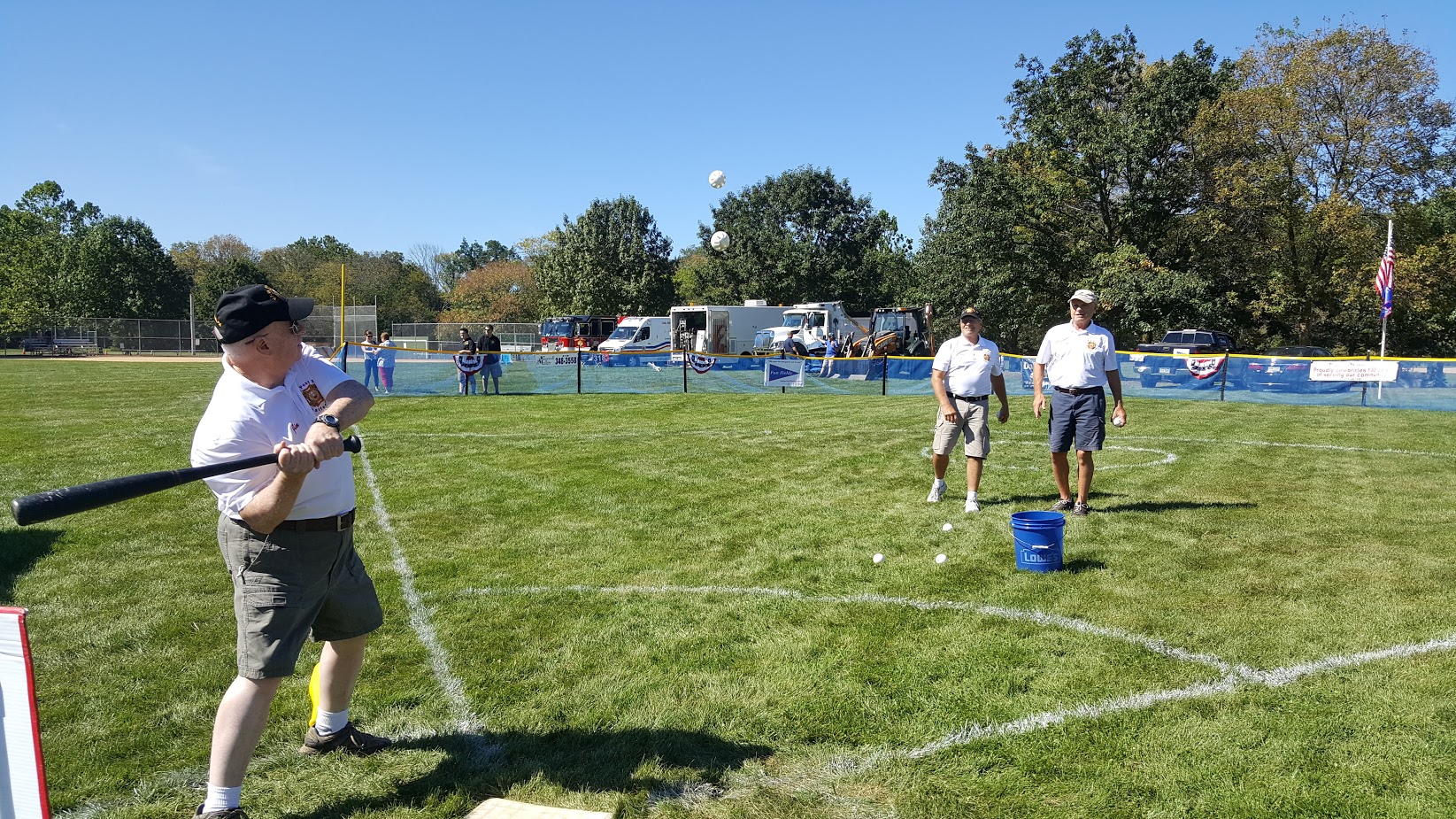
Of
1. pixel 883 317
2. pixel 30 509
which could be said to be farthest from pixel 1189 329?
pixel 30 509

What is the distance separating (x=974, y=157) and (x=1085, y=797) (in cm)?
4067

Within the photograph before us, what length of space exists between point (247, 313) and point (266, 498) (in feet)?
1.99

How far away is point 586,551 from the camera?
6.71m

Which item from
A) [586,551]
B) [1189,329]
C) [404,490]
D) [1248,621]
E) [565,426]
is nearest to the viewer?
[1248,621]

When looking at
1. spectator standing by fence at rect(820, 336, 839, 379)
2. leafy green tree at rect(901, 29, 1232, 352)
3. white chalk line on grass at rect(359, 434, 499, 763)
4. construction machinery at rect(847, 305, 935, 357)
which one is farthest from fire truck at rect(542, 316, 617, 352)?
white chalk line on grass at rect(359, 434, 499, 763)

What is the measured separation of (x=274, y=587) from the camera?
9.62ft

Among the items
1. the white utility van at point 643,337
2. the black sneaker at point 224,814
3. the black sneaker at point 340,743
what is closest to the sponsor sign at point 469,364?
the black sneaker at point 340,743

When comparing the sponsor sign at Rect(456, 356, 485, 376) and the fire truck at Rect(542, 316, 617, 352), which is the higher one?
the fire truck at Rect(542, 316, 617, 352)

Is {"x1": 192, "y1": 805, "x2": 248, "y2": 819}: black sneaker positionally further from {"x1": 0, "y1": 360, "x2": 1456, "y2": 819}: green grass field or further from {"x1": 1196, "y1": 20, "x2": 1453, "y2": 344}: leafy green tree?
{"x1": 1196, "y1": 20, "x2": 1453, "y2": 344}: leafy green tree

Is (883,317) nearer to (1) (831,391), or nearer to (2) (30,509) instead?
(1) (831,391)

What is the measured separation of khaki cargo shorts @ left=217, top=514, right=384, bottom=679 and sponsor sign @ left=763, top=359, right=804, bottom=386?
1923cm

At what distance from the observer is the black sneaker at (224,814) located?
9.45ft

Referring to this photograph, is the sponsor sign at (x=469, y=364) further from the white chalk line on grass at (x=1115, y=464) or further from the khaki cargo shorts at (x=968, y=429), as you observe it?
the khaki cargo shorts at (x=968, y=429)

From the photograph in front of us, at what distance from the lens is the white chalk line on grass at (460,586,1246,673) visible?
4582 mm
